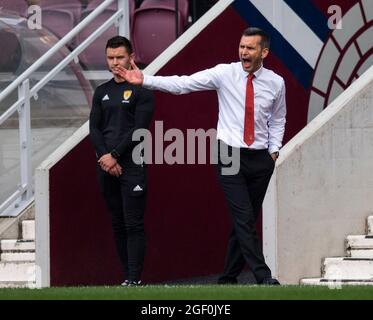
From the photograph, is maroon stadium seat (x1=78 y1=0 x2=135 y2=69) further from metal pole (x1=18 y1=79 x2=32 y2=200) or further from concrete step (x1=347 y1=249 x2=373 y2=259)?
concrete step (x1=347 y1=249 x2=373 y2=259)

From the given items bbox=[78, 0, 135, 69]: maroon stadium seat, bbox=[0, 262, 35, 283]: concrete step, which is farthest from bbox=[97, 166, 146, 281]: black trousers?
bbox=[78, 0, 135, 69]: maroon stadium seat

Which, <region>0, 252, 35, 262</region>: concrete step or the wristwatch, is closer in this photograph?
Result: the wristwatch

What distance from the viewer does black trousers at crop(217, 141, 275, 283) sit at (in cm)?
1598

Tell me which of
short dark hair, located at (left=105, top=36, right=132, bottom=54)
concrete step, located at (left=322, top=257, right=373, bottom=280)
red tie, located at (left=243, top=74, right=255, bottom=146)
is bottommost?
concrete step, located at (left=322, top=257, right=373, bottom=280)

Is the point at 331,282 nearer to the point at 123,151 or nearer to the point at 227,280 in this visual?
the point at 227,280

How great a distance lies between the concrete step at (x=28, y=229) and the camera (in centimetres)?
1833

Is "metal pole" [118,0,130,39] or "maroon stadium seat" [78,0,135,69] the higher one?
"metal pole" [118,0,130,39]

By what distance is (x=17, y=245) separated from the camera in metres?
18.2

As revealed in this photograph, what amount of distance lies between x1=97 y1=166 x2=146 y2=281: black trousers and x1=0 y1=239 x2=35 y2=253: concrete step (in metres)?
1.38

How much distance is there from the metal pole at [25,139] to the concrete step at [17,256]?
63 cm

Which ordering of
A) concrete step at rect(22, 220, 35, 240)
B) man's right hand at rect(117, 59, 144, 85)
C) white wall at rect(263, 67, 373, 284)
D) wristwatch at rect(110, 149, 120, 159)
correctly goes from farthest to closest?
concrete step at rect(22, 220, 35, 240), white wall at rect(263, 67, 373, 284), wristwatch at rect(110, 149, 120, 159), man's right hand at rect(117, 59, 144, 85)

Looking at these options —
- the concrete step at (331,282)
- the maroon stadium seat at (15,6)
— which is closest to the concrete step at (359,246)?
the concrete step at (331,282)

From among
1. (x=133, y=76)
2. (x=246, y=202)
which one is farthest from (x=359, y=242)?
(x=133, y=76)
